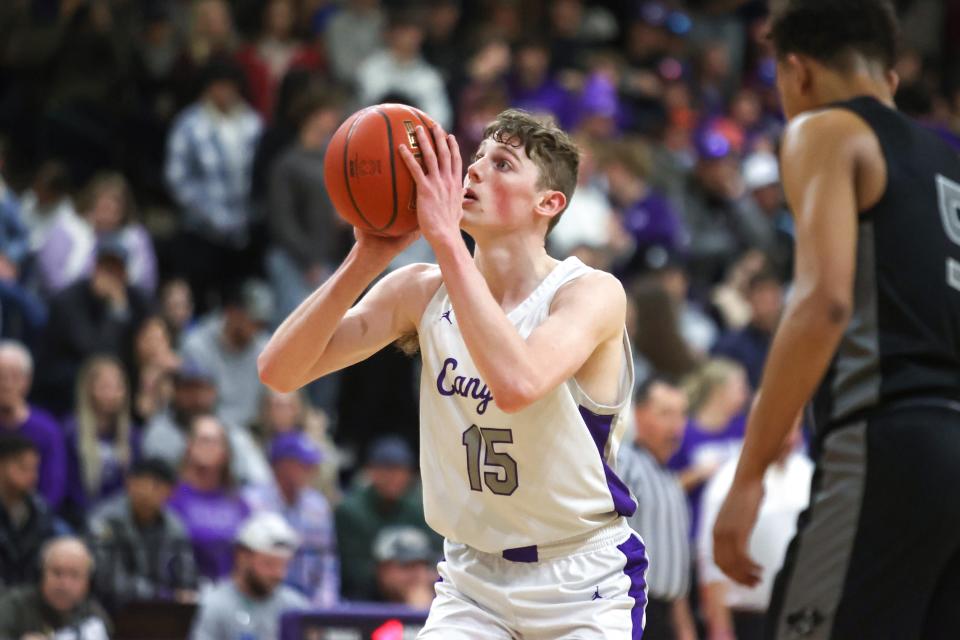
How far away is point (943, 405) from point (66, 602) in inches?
226

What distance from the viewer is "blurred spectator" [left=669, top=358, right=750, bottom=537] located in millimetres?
9461

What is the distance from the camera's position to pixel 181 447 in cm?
995

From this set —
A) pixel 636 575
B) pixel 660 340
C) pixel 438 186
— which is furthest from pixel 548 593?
pixel 660 340

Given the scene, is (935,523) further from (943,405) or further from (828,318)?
(828,318)

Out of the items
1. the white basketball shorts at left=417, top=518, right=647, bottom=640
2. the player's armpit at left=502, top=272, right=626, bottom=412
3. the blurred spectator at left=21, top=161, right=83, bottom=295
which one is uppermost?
the blurred spectator at left=21, top=161, right=83, bottom=295

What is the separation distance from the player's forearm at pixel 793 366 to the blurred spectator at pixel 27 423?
660 cm

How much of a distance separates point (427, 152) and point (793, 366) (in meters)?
1.23

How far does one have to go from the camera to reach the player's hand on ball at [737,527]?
11.7 feet

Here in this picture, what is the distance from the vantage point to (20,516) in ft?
28.1

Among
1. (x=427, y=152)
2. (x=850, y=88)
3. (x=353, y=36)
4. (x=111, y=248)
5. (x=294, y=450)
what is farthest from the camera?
(x=353, y=36)

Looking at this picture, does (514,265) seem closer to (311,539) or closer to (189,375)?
(311,539)

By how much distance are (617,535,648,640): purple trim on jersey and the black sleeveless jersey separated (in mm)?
851

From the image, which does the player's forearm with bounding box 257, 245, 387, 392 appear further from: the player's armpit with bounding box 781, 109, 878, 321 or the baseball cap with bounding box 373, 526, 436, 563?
the baseball cap with bounding box 373, 526, 436, 563

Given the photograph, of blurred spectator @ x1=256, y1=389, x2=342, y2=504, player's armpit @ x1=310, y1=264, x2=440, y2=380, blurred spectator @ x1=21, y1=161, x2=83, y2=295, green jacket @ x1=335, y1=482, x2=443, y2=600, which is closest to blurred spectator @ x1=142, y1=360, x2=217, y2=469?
blurred spectator @ x1=256, y1=389, x2=342, y2=504
